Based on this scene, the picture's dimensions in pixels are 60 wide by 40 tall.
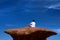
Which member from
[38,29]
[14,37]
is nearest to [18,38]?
[14,37]

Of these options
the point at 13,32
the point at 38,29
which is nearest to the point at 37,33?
the point at 38,29

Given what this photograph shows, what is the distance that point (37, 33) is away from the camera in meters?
25.9

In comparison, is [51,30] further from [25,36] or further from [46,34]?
[25,36]

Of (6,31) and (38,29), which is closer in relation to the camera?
(38,29)

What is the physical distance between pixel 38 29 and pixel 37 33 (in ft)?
1.43

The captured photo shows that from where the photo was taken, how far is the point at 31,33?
25859 millimetres

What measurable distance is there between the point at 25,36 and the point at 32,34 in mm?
742

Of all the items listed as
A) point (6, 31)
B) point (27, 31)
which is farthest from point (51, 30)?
point (6, 31)

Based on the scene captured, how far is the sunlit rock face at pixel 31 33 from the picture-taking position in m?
25.8

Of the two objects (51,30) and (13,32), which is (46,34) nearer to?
(51,30)

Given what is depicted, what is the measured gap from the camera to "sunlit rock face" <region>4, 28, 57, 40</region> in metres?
25.8

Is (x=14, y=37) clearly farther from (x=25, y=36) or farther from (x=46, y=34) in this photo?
(x=46, y=34)

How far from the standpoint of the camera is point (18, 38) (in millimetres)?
26641

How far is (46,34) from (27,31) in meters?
1.89
